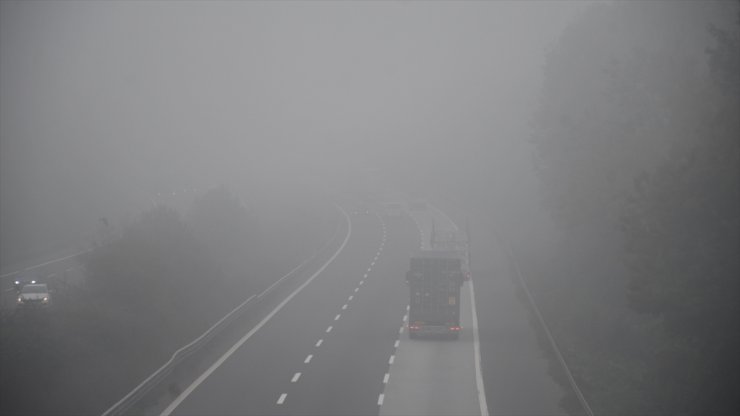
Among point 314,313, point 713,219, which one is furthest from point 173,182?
point 713,219

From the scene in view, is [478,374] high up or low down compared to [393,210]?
down

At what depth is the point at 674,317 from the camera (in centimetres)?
2462

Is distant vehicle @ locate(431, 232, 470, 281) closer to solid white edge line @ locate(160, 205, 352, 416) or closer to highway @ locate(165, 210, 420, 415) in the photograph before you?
highway @ locate(165, 210, 420, 415)

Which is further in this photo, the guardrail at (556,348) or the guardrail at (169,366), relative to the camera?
the guardrail at (556,348)

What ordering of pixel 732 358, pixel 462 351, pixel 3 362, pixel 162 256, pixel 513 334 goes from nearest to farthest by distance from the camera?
pixel 732 358 → pixel 3 362 → pixel 462 351 → pixel 513 334 → pixel 162 256

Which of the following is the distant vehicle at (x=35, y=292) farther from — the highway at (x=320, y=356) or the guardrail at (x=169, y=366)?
the highway at (x=320, y=356)

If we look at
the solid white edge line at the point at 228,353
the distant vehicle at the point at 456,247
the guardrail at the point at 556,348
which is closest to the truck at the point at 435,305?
the guardrail at the point at 556,348

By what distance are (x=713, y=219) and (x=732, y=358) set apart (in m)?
5.11

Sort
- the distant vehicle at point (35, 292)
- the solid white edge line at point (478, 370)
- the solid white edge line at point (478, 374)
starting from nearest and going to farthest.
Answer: the solid white edge line at point (478, 374), the solid white edge line at point (478, 370), the distant vehicle at point (35, 292)

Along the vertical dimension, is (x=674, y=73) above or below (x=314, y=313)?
above

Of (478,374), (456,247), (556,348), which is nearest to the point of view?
(478,374)

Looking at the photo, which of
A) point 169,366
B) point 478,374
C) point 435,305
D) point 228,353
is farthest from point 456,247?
point 169,366

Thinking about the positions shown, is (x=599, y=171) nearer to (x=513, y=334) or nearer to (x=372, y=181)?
(x=513, y=334)

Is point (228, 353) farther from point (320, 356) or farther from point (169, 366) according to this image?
point (169, 366)
